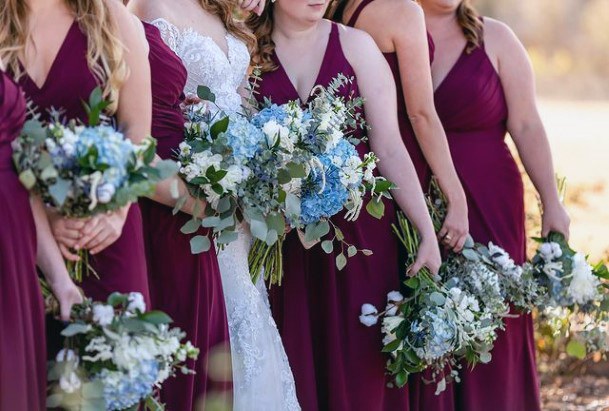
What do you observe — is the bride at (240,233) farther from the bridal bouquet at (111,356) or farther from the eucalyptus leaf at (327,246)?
the bridal bouquet at (111,356)

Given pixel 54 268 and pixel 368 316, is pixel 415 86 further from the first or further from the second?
pixel 54 268

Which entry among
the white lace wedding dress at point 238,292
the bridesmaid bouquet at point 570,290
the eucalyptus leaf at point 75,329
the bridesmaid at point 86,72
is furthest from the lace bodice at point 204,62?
the bridesmaid bouquet at point 570,290

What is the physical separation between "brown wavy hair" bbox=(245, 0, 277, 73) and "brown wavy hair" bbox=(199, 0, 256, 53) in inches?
1.9

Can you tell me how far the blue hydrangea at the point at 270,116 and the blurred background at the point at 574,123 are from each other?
3108 millimetres

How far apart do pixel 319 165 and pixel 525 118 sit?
5.75 feet

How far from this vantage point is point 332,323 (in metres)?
5.02

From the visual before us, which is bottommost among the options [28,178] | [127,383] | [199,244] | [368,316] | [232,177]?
[127,383]

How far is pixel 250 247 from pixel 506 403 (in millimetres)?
1684

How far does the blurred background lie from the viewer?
25.1 feet

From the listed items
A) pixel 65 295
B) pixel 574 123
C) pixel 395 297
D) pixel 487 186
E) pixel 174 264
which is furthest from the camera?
pixel 574 123

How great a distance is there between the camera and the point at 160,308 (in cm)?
432

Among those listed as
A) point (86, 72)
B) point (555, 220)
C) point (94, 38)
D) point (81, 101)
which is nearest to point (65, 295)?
point (81, 101)

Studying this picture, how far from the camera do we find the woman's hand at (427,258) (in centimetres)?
511

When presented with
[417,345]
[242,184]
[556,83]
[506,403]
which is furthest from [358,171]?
[556,83]
